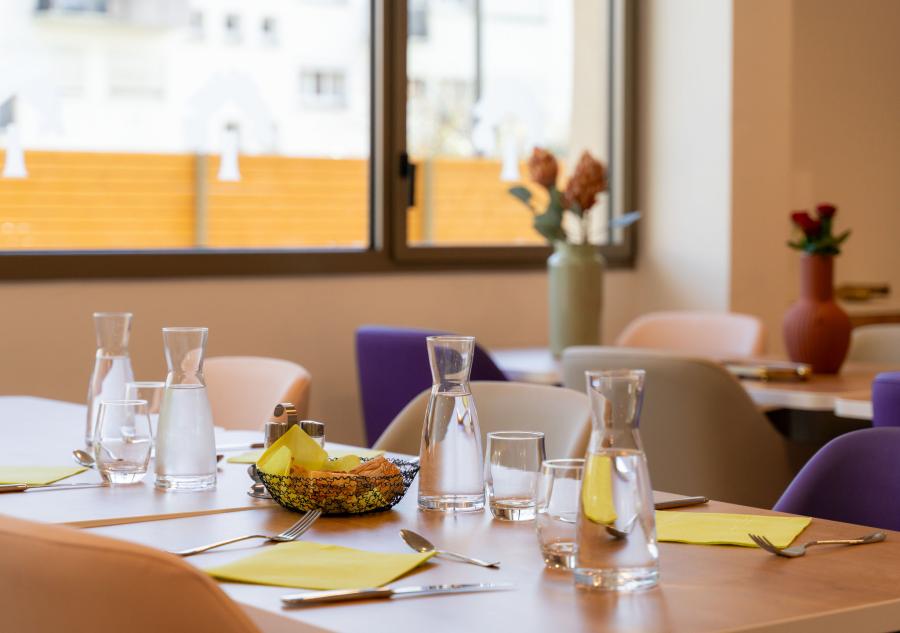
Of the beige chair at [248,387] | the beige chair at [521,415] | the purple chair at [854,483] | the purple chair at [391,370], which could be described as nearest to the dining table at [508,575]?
the purple chair at [854,483]

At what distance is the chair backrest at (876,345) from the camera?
12.9 ft

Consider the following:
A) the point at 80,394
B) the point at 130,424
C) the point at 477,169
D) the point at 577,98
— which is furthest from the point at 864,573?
the point at 577,98

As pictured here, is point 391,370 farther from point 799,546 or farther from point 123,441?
point 799,546

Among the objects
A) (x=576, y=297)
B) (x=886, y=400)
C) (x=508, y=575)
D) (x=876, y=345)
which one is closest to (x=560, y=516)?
(x=508, y=575)

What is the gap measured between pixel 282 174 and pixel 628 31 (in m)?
1.56

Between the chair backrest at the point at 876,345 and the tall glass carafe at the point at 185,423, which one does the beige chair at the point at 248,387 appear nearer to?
the tall glass carafe at the point at 185,423

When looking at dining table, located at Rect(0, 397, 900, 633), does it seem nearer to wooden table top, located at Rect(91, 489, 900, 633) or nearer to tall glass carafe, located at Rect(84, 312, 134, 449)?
wooden table top, located at Rect(91, 489, 900, 633)

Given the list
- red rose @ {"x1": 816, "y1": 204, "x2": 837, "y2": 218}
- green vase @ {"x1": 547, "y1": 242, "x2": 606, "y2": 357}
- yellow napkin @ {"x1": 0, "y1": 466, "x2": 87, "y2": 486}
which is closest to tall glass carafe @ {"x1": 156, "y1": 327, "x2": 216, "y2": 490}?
yellow napkin @ {"x1": 0, "y1": 466, "x2": 87, "y2": 486}

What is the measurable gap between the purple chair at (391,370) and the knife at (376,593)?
1.97 meters

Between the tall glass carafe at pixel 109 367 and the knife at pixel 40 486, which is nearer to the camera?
the knife at pixel 40 486

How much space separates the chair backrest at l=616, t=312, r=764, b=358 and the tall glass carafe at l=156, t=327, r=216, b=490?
2497 millimetres

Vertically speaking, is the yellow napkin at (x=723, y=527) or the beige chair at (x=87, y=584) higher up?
the beige chair at (x=87, y=584)

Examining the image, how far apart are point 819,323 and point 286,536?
2330 millimetres

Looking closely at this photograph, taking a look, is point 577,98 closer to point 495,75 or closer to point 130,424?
point 495,75
